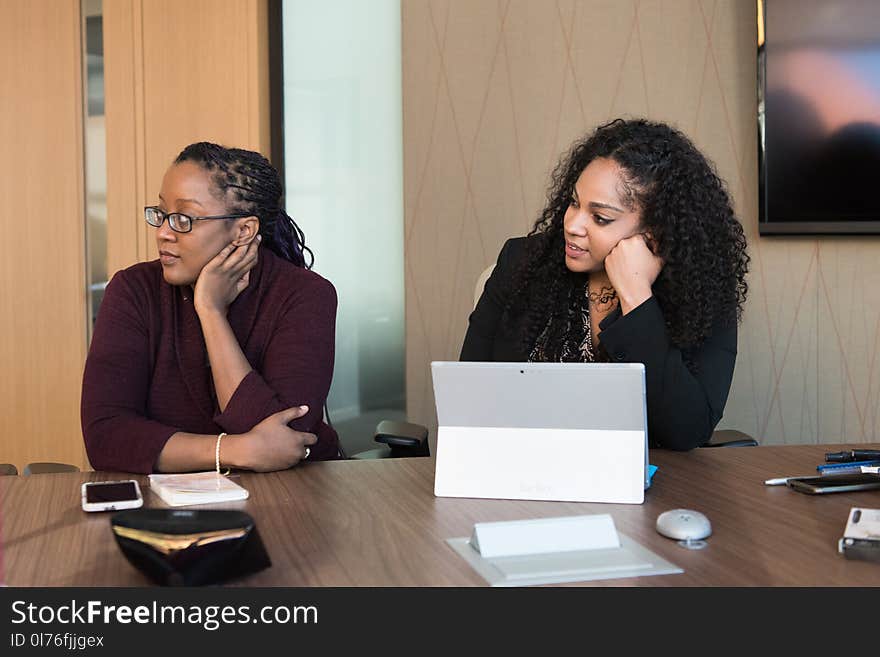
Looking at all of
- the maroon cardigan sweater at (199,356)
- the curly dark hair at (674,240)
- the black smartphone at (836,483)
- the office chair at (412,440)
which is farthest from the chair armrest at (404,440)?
the black smartphone at (836,483)

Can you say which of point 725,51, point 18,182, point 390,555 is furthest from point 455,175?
point 390,555

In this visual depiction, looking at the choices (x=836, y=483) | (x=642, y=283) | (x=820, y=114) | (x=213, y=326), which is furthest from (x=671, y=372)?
(x=820, y=114)

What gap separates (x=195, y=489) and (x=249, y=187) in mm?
Answer: 845

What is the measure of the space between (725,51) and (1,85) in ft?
9.14

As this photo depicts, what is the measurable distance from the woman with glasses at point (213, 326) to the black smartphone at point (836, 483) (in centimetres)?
88

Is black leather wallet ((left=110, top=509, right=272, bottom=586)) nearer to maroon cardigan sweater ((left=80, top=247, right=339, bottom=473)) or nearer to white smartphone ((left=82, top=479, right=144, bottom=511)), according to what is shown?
white smartphone ((left=82, top=479, right=144, bottom=511))

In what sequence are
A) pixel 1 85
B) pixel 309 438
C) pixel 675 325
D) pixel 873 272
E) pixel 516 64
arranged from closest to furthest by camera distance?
pixel 309 438 → pixel 675 325 → pixel 873 272 → pixel 516 64 → pixel 1 85

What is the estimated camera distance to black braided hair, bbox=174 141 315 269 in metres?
2.06

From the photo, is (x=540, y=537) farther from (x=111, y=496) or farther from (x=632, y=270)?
(x=632, y=270)

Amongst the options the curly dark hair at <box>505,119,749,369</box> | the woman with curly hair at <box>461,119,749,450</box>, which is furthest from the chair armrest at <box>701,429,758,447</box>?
the curly dark hair at <box>505,119,749,369</box>

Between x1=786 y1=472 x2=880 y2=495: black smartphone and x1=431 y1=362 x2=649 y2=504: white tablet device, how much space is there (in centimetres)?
26

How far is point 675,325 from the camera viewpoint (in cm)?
202

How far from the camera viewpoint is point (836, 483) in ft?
5.03
